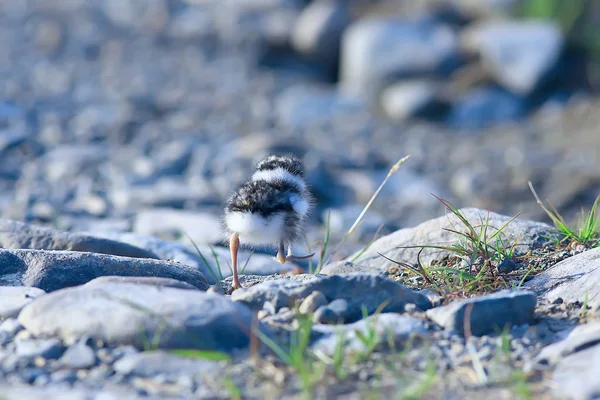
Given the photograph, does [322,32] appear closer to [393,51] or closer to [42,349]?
[393,51]

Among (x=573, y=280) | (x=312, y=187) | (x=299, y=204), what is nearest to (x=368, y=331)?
(x=573, y=280)

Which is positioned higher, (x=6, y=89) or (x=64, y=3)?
(x=64, y=3)

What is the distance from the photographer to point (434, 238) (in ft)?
13.9

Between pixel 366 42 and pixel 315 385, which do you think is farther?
pixel 366 42

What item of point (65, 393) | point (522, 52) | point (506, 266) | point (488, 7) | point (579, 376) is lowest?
point (65, 393)

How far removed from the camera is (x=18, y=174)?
8.45 m

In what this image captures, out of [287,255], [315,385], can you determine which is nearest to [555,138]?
[287,255]

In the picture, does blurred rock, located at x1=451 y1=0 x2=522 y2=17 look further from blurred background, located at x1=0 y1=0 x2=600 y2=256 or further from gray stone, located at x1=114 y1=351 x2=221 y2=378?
gray stone, located at x1=114 y1=351 x2=221 y2=378

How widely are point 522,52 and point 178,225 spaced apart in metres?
7.40

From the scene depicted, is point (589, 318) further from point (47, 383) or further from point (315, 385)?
point (47, 383)

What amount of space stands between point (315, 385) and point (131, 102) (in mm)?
9656

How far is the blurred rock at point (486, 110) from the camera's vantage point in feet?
39.3

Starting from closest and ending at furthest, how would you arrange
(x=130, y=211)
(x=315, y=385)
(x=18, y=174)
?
(x=315, y=385) → (x=130, y=211) → (x=18, y=174)

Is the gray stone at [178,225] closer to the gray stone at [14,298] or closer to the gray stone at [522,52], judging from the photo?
the gray stone at [14,298]
